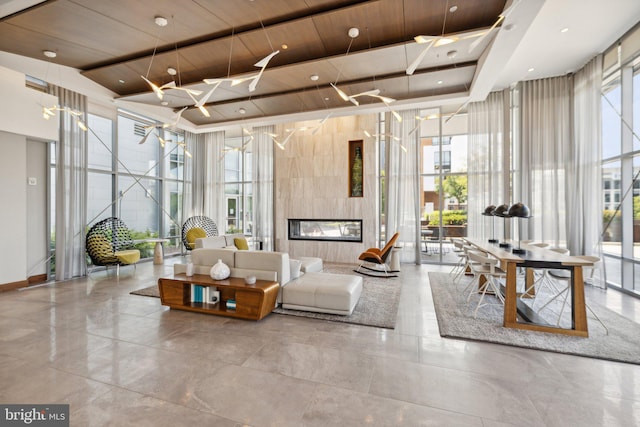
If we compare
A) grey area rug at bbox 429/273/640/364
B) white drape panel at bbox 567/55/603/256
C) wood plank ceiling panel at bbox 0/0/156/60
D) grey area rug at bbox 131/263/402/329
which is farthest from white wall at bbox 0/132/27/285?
white drape panel at bbox 567/55/603/256

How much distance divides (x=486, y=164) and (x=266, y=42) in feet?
19.2

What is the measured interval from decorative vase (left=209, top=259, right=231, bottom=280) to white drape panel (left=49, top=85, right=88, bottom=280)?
409 cm

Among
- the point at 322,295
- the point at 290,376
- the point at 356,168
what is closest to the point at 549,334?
the point at 322,295

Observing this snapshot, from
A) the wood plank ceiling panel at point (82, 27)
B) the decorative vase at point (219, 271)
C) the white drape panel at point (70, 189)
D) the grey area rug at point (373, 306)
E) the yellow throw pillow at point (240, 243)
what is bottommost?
the grey area rug at point (373, 306)

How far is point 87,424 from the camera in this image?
186 centimetres

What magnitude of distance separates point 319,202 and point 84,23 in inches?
226

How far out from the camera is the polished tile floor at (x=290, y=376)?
6.47 feet

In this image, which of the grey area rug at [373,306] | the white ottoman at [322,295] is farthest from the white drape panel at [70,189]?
the white ottoman at [322,295]

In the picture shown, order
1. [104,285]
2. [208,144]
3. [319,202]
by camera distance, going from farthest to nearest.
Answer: [208,144]
[319,202]
[104,285]

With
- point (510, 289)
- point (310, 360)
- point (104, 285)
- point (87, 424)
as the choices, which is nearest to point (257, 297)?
point (310, 360)

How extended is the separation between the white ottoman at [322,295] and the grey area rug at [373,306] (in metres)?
0.09

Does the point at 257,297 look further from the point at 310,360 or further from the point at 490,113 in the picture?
the point at 490,113

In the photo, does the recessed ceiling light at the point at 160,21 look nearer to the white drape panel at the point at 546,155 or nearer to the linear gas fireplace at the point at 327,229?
the linear gas fireplace at the point at 327,229

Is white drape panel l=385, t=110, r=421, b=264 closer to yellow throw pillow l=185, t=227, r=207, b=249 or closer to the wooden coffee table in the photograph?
the wooden coffee table
